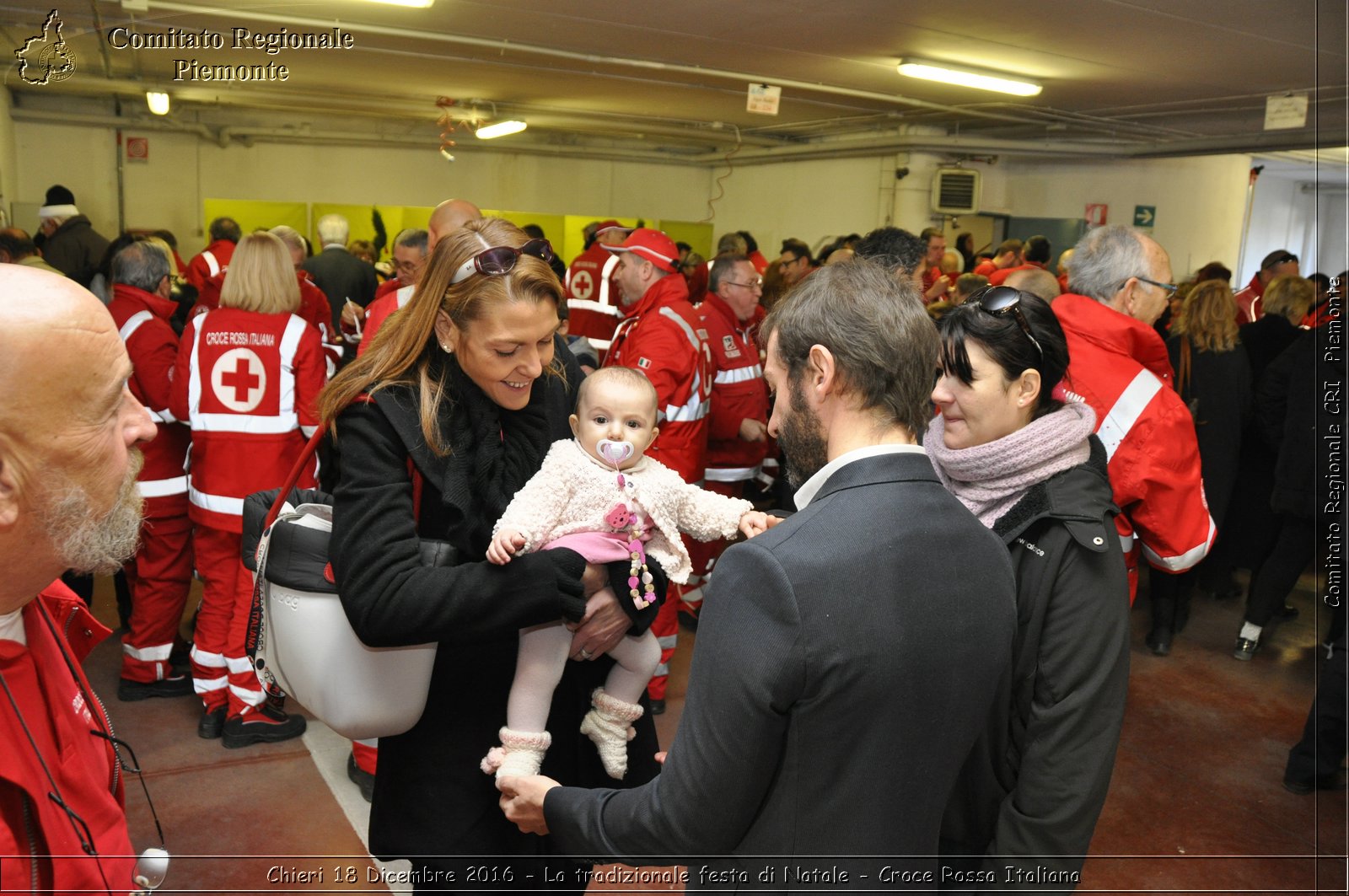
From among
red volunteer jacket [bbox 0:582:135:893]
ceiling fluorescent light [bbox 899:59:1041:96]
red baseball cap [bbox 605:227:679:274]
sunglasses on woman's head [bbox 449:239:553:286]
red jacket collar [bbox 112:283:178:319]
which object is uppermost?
ceiling fluorescent light [bbox 899:59:1041:96]

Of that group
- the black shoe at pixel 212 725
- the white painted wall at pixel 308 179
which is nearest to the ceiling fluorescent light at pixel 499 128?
the white painted wall at pixel 308 179

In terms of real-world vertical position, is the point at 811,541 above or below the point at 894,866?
Answer: above

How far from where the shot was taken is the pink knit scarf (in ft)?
6.58

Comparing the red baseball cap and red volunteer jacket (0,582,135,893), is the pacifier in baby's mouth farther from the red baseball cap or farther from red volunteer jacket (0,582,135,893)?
the red baseball cap

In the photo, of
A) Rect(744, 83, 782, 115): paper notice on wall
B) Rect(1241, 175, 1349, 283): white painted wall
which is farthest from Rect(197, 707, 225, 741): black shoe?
Rect(1241, 175, 1349, 283): white painted wall

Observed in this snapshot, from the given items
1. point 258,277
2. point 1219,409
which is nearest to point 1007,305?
point 258,277

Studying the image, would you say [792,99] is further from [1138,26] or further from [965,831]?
[965,831]

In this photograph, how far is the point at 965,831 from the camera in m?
1.94

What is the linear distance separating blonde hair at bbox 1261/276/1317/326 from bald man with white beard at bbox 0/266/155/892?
7.05 m

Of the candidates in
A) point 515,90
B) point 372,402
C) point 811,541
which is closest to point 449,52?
point 515,90

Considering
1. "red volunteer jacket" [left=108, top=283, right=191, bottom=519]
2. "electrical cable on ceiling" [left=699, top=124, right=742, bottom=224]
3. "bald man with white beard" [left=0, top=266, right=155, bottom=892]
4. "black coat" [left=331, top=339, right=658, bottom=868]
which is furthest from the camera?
"electrical cable on ceiling" [left=699, top=124, right=742, bottom=224]

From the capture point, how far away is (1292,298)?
6387mm

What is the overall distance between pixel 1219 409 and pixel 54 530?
20.0ft

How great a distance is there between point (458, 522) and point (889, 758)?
0.91m
